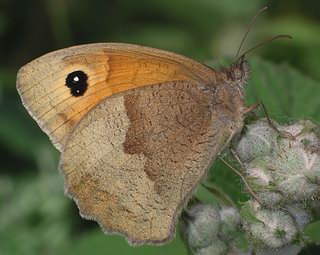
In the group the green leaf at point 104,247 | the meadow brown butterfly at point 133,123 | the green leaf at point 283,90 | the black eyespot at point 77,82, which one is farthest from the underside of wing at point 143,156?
the green leaf at point 104,247

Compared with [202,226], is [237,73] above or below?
above

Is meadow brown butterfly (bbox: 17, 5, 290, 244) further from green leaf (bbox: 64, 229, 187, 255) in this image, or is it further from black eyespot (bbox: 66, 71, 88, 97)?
green leaf (bbox: 64, 229, 187, 255)

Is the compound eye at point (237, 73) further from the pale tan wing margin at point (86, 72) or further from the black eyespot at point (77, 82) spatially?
the black eyespot at point (77, 82)

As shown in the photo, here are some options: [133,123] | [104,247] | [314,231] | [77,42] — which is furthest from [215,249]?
[77,42]

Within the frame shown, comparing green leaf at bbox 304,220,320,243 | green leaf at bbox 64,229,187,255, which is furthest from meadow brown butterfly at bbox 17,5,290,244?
green leaf at bbox 64,229,187,255

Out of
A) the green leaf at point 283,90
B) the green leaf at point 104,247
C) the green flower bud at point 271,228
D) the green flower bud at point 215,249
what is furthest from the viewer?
the green leaf at point 104,247

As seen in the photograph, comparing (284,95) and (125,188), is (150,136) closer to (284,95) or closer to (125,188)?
(125,188)

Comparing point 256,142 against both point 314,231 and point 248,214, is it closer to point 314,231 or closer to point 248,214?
point 248,214
